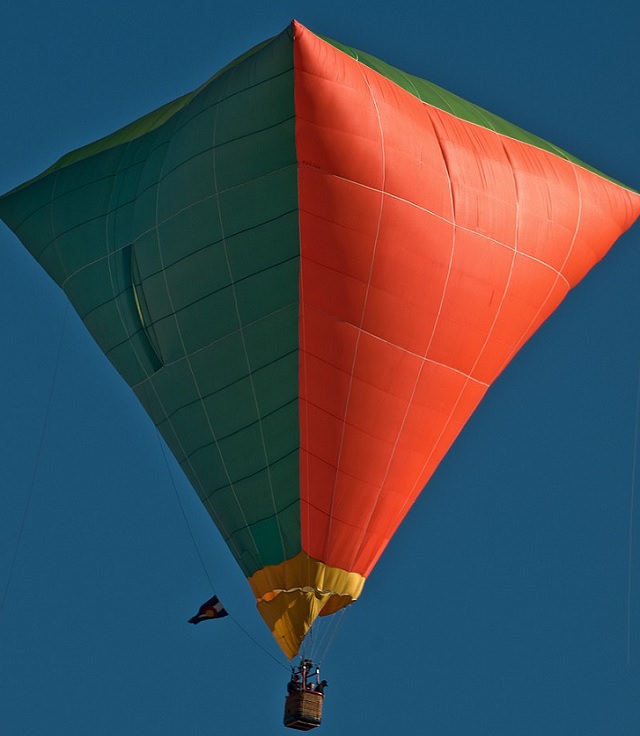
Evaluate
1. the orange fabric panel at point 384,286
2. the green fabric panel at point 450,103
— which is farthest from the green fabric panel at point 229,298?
the green fabric panel at point 450,103

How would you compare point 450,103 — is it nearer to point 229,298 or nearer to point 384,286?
point 384,286

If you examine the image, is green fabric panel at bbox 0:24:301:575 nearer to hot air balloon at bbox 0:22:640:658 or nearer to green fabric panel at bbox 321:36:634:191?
hot air balloon at bbox 0:22:640:658

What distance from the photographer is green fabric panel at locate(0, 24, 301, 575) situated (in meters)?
25.5

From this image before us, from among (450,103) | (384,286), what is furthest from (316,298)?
(450,103)

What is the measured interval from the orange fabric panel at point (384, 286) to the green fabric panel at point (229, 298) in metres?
0.20

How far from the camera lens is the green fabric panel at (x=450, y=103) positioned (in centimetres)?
2647

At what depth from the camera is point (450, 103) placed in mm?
27109

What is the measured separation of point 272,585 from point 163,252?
362 cm

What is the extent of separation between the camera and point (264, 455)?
2575 centimetres

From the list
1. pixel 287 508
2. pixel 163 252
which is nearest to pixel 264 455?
pixel 287 508

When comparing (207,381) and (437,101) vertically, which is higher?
(437,101)

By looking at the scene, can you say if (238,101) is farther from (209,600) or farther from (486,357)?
(209,600)

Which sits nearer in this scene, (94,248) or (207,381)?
(207,381)

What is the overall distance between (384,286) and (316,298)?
0.70 m
